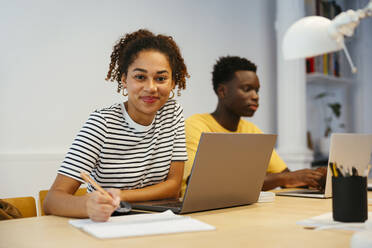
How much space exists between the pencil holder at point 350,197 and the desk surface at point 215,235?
53mm

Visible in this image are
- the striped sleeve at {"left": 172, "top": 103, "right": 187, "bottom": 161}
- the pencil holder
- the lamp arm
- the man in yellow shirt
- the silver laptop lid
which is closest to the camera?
the lamp arm

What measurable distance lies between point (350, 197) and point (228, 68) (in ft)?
5.12

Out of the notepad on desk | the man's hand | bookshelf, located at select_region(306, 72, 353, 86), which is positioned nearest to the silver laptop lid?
the notepad on desk

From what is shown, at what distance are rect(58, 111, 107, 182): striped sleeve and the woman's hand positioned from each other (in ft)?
1.06

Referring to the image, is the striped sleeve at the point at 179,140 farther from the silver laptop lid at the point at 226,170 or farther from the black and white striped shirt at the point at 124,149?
the silver laptop lid at the point at 226,170

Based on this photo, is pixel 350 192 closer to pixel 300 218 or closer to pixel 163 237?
pixel 300 218

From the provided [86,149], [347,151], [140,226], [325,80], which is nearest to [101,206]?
[140,226]

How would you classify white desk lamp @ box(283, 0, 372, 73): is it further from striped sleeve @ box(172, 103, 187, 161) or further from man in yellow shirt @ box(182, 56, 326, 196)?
man in yellow shirt @ box(182, 56, 326, 196)

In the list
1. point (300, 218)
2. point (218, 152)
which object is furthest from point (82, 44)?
point (300, 218)

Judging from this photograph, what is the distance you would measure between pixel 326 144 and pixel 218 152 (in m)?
3.08

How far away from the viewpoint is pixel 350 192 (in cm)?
91

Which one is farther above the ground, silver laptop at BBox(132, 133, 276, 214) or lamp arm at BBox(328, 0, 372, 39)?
lamp arm at BBox(328, 0, 372, 39)

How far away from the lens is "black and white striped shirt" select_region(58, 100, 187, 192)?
1347mm

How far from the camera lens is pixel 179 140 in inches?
65.5
